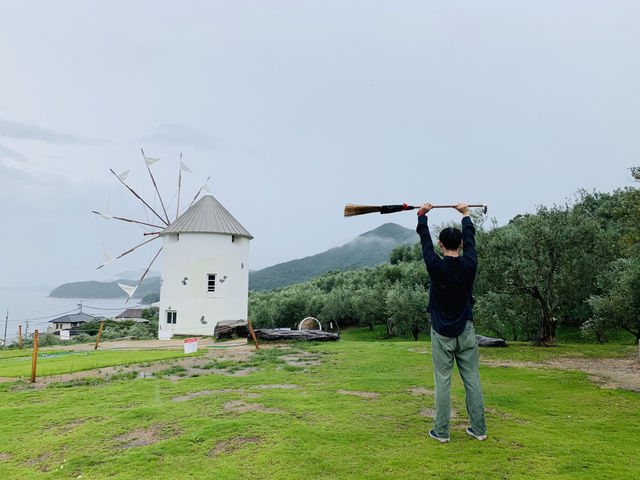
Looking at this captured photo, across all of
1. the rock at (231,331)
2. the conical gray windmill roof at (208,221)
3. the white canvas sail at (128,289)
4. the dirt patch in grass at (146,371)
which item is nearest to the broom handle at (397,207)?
the dirt patch in grass at (146,371)

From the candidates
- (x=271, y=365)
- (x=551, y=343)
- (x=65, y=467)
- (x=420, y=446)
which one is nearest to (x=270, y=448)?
(x=420, y=446)

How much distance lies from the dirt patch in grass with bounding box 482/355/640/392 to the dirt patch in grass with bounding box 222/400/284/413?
25.4 feet

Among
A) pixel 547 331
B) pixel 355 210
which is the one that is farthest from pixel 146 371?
pixel 547 331

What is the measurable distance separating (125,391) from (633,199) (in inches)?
634

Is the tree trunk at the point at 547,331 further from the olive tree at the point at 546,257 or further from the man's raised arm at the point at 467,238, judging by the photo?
the man's raised arm at the point at 467,238

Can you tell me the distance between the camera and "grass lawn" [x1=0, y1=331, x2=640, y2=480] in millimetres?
5055

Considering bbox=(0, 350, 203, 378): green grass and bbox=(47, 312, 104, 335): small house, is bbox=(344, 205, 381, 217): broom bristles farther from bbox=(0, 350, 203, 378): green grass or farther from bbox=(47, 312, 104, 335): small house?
bbox=(47, 312, 104, 335): small house

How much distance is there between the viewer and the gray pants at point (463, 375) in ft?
19.1

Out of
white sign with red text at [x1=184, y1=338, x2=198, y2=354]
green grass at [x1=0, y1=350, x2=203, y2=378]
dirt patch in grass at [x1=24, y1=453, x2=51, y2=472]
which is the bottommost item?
green grass at [x1=0, y1=350, x2=203, y2=378]

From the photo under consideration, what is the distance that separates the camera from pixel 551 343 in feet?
60.6

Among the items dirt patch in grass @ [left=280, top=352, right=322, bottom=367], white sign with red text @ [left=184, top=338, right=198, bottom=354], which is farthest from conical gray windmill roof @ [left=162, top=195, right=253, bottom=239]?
dirt patch in grass @ [left=280, top=352, right=322, bottom=367]

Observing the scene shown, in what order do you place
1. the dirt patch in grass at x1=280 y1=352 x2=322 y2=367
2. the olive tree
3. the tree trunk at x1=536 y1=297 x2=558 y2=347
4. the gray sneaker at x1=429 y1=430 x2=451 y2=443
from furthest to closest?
the tree trunk at x1=536 y1=297 x2=558 y2=347, the olive tree, the dirt patch in grass at x1=280 y1=352 x2=322 y2=367, the gray sneaker at x1=429 y1=430 x2=451 y2=443

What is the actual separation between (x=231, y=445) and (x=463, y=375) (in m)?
3.48

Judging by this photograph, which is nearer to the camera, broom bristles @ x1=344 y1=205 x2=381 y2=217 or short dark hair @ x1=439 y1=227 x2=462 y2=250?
short dark hair @ x1=439 y1=227 x2=462 y2=250
